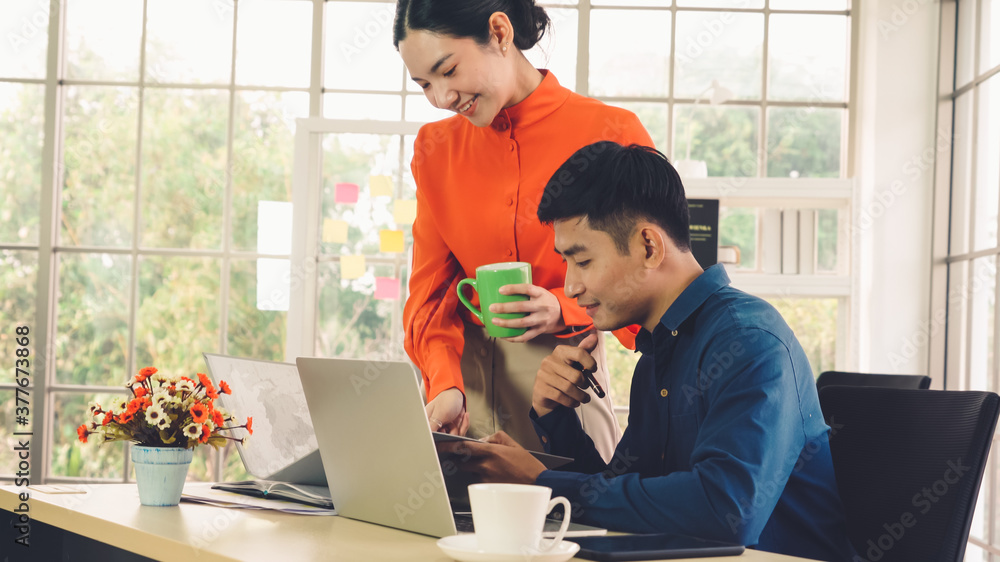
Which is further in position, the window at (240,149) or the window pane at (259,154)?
the window pane at (259,154)

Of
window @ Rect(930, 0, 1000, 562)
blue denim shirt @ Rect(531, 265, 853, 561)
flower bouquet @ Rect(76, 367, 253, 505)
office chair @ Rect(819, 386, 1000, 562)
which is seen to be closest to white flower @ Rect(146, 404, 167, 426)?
flower bouquet @ Rect(76, 367, 253, 505)

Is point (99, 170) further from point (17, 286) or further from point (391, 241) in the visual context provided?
point (391, 241)

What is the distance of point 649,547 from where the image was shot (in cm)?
83

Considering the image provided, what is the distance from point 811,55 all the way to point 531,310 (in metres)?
3.21

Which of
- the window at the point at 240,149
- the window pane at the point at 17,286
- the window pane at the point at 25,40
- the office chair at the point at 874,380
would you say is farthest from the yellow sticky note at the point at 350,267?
the office chair at the point at 874,380

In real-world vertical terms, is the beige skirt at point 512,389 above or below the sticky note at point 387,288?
below

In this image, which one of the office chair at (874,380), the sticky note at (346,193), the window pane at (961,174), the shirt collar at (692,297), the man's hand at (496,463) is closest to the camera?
the man's hand at (496,463)

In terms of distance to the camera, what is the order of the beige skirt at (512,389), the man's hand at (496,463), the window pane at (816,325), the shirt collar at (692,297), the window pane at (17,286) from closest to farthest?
the man's hand at (496,463), the shirt collar at (692,297), the beige skirt at (512,389), the window pane at (816,325), the window pane at (17,286)

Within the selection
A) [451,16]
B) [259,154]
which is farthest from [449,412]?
[259,154]

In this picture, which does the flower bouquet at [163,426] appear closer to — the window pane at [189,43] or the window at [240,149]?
the window at [240,149]

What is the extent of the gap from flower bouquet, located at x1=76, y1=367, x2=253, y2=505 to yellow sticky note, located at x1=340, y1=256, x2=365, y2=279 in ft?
8.96

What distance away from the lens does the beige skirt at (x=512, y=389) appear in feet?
4.84

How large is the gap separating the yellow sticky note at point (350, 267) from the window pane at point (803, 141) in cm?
192

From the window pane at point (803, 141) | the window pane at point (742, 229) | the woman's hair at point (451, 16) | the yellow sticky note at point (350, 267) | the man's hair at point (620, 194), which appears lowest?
the yellow sticky note at point (350, 267)
